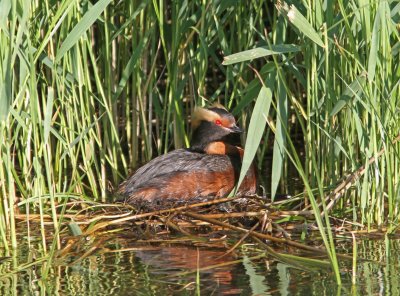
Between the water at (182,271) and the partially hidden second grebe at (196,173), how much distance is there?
1092 millimetres

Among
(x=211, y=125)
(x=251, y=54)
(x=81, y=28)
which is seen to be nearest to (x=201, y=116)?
(x=211, y=125)

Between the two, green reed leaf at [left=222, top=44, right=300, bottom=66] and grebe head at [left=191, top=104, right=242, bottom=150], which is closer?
green reed leaf at [left=222, top=44, right=300, bottom=66]

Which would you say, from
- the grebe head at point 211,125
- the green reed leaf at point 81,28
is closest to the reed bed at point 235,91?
the green reed leaf at point 81,28

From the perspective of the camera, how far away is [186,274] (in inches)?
208

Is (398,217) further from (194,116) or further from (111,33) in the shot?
(111,33)

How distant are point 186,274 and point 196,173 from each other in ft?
7.24

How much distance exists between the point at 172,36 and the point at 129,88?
1.43 m

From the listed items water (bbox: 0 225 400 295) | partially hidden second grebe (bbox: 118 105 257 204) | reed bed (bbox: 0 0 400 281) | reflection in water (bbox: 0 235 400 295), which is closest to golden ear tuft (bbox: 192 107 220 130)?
partially hidden second grebe (bbox: 118 105 257 204)

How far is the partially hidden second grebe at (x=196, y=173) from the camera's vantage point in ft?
23.8

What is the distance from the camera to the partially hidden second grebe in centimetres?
727

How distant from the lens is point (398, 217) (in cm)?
615

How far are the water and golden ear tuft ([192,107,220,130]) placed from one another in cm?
169

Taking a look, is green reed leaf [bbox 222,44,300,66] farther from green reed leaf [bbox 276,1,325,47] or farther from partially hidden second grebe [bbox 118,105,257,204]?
partially hidden second grebe [bbox 118,105,257,204]

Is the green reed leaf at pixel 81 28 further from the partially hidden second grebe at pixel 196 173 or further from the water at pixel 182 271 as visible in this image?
the partially hidden second grebe at pixel 196 173
